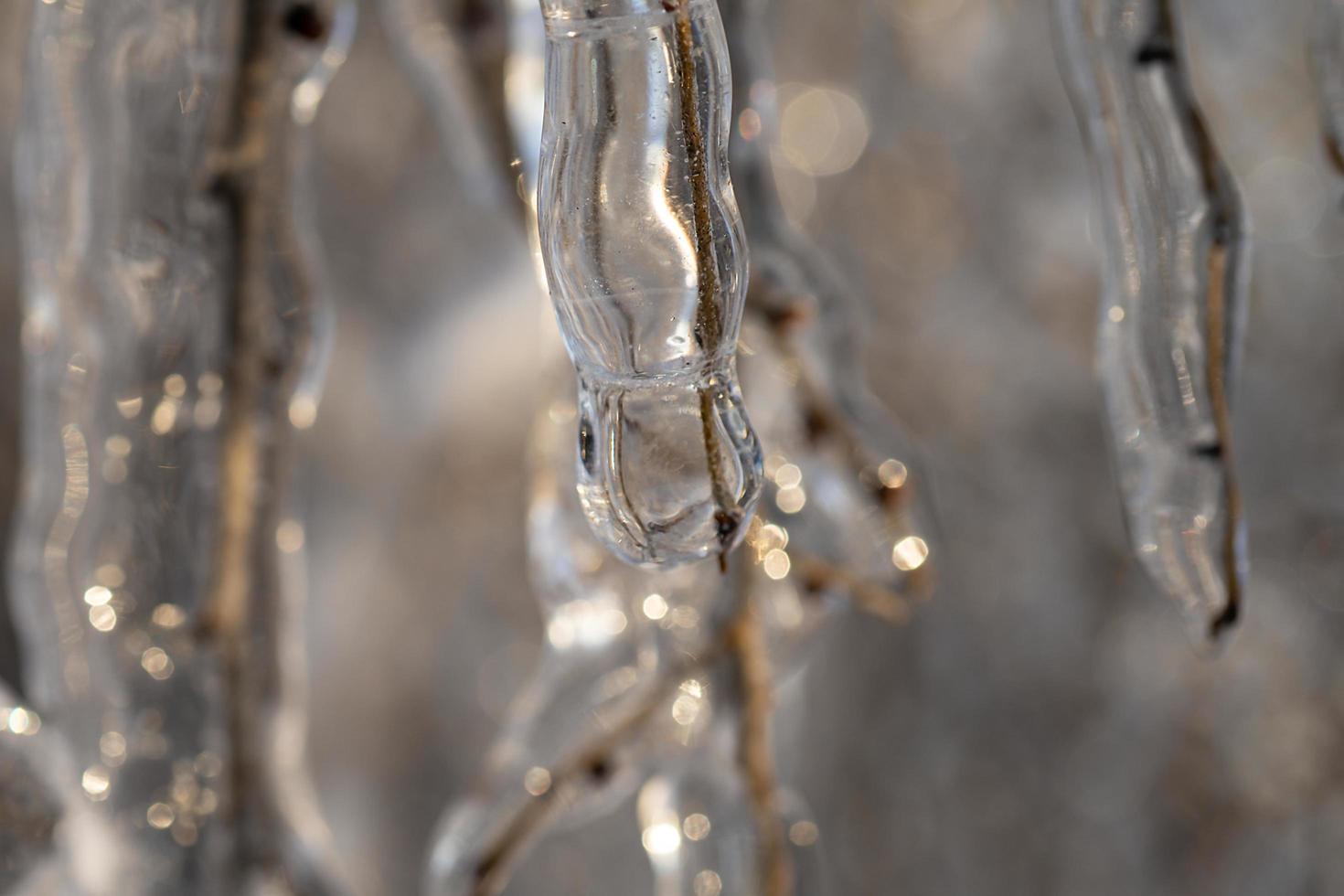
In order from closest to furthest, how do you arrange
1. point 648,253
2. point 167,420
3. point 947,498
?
point 648,253
point 167,420
point 947,498

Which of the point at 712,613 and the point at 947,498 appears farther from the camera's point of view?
the point at 947,498

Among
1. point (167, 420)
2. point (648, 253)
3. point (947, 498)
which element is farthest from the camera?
point (947, 498)

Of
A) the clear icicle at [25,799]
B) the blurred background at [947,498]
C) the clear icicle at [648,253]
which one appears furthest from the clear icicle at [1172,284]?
the blurred background at [947,498]

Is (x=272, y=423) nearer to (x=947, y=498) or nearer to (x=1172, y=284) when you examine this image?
(x=1172, y=284)

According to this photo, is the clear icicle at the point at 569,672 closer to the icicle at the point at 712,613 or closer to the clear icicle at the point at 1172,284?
the icicle at the point at 712,613

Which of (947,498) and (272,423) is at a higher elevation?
(272,423)

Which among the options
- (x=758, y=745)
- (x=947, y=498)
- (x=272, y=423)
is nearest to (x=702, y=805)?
(x=758, y=745)

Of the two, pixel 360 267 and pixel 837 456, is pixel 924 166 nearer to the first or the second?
pixel 360 267

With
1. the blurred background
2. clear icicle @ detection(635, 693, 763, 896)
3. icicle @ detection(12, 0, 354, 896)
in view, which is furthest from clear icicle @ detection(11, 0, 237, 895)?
the blurred background
